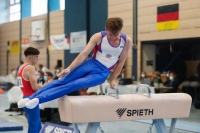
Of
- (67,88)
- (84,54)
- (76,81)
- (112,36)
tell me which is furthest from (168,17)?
(67,88)

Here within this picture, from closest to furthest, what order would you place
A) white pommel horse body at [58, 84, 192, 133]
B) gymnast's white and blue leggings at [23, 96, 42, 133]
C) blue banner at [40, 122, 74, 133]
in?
1. white pommel horse body at [58, 84, 192, 133]
2. blue banner at [40, 122, 74, 133]
3. gymnast's white and blue leggings at [23, 96, 42, 133]

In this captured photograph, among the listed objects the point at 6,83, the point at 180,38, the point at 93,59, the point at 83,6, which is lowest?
the point at 6,83

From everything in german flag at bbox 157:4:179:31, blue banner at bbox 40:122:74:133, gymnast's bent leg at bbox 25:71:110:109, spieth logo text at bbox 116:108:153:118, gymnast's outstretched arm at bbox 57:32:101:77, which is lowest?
blue banner at bbox 40:122:74:133

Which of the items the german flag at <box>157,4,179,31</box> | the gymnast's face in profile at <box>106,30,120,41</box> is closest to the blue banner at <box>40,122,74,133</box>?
the gymnast's face in profile at <box>106,30,120,41</box>

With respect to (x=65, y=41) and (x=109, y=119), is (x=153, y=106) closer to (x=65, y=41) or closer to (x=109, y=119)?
(x=109, y=119)

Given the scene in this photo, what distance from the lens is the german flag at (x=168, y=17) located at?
9898 millimetres

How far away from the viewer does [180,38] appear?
988 centimetres

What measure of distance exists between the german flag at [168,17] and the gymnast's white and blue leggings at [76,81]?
6.87 m

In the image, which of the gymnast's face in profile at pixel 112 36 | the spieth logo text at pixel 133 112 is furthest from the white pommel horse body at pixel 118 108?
the gymnast's face in profile at pixel 112 36

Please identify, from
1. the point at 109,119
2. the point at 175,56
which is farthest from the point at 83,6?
the point at 109,119

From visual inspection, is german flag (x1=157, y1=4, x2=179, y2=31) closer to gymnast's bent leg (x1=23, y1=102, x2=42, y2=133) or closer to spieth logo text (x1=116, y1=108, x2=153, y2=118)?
spieth logo text (x1=116, y1=108, x2=153, y2=118)

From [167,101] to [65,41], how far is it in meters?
11.2

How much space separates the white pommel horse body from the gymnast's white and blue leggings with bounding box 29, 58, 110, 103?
0.45 feet

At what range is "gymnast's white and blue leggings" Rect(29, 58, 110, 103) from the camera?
3271 mm
